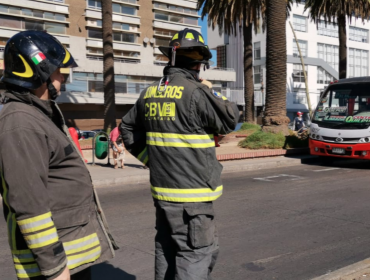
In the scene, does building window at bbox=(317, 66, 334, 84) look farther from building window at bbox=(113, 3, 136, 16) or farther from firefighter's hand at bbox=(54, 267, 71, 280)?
firefighter's hand at bbox=(54, 267, 71, 280)

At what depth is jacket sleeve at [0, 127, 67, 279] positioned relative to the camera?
2104 millimetres

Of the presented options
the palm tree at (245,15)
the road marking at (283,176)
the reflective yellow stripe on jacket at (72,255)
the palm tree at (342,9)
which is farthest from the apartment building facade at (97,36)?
the reflective yellow stripe on jacket at (72,255)

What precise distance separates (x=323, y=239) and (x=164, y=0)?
1721 inches

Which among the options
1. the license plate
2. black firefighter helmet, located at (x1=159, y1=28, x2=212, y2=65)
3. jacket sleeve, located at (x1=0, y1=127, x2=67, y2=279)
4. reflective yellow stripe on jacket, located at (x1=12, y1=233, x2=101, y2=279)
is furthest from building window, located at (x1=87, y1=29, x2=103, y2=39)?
jacket sleeve, located at (x1=0, y1=127, x2=67, y2=279)

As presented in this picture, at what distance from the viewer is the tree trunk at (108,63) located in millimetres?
18047

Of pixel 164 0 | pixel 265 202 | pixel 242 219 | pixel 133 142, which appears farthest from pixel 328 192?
pixel 164 0

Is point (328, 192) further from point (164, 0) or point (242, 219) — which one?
point (164, 0)

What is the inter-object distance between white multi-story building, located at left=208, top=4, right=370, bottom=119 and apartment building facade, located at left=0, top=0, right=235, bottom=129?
615 cm

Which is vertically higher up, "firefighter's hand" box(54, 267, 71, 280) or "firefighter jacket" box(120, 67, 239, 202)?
"firefighter jacket" box(120, 67, 239, 202)

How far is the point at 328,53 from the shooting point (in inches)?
2248

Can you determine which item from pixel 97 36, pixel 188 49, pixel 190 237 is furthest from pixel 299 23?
pixel 190 237

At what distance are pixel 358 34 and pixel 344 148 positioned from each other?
178ft

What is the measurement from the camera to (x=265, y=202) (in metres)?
7.98

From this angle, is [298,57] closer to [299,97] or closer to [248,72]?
[299,97]
